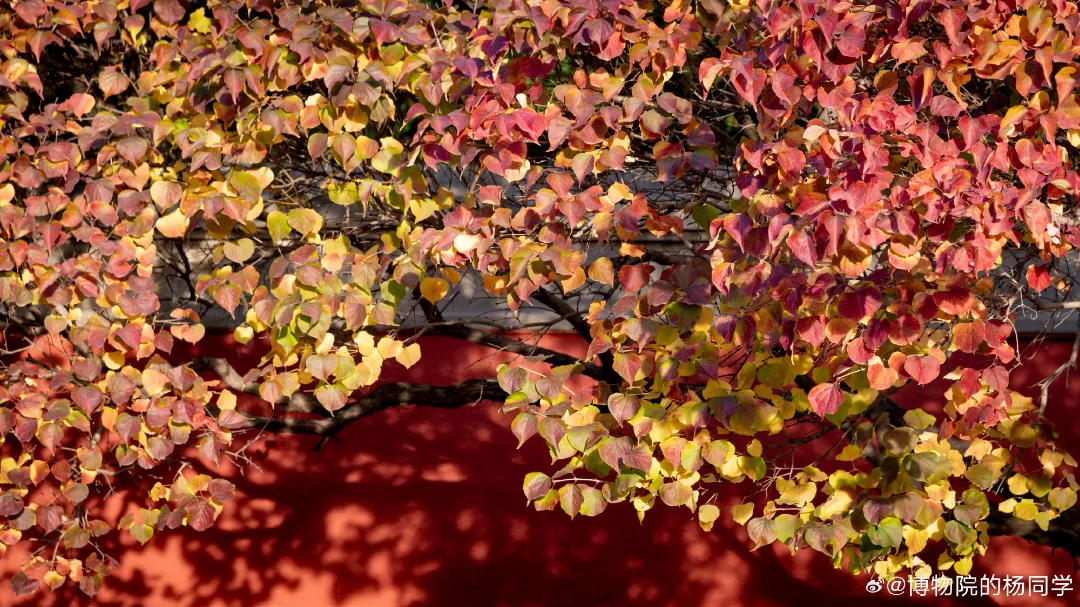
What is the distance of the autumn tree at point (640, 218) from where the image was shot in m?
2.81

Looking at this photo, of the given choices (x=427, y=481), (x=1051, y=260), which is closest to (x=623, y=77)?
(x=1051, y=260)

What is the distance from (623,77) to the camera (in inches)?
126

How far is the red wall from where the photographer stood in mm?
5652

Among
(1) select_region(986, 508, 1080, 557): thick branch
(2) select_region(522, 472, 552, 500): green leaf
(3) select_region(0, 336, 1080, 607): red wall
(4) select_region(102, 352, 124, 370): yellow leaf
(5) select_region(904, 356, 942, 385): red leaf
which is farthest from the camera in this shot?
(3) select_region(0, 336, 1080, 607): red wall

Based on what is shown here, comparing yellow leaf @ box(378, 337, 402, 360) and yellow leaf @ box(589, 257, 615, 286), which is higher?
yellow leaf @ box(589, 257, 615, 286)

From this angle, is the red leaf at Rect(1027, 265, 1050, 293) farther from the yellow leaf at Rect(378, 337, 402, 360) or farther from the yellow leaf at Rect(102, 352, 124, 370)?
the yellow leaf at Rect(102, 352, 124, 370)

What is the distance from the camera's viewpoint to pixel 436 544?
579 centimetres

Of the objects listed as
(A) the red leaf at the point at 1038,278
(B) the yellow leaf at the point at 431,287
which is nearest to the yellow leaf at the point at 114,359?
(B) the yellow leaf at the point at 431,287

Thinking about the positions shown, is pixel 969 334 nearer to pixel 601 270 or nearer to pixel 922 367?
pixel 922 367

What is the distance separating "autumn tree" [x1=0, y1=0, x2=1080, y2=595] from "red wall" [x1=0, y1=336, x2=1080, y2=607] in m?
1.77

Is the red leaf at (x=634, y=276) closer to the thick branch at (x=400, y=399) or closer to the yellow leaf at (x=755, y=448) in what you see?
the yellow leaf at (x=755, y=448)

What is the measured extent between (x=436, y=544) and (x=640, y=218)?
3041 millimetres

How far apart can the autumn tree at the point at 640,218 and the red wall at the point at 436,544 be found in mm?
1773

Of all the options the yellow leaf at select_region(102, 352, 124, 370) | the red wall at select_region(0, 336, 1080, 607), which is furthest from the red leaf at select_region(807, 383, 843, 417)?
the red wall at select_region(0, 336, 1080, 607)
